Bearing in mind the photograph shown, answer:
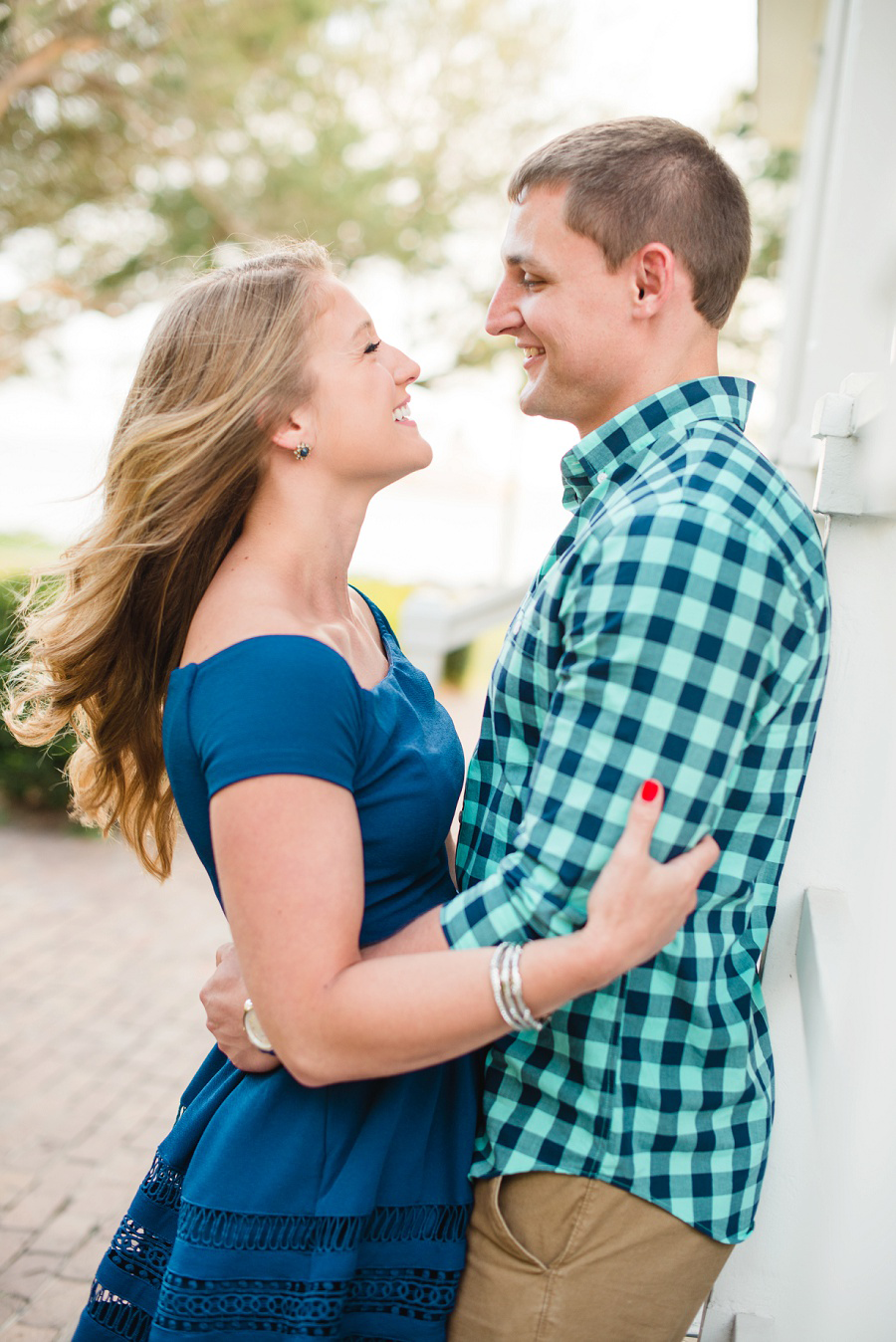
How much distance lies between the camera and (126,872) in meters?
6.98

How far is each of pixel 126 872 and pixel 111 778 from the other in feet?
16.6

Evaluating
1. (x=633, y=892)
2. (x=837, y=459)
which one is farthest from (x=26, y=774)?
(x=633, y=892)

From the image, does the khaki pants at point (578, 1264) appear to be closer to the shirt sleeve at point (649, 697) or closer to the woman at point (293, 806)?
the woman at point (293, 806)

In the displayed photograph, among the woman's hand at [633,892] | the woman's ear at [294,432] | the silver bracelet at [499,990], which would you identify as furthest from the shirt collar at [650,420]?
the silver bracelet at [499,990]

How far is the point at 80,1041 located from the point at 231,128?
27.9ft

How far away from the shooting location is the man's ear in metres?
1.80

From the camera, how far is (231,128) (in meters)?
10.3

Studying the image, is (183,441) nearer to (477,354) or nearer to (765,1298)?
(765,1298)

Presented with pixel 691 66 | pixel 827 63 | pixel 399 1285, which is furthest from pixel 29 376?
pixel 399 1285

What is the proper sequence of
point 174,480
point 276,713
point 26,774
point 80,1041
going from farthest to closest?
point 26,774
point 80,1041
point 174,480
point 276,713

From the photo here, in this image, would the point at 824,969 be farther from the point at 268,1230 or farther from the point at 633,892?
the point at 268,1230

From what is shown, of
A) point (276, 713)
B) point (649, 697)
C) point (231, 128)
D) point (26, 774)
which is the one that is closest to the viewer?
point (649, 697)

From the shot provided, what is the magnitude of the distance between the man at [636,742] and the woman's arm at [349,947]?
0.04 metres

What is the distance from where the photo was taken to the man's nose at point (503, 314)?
1940 mm
